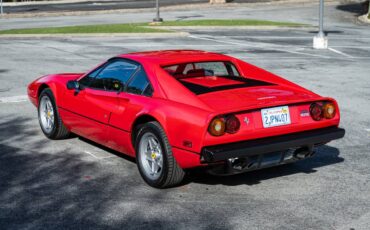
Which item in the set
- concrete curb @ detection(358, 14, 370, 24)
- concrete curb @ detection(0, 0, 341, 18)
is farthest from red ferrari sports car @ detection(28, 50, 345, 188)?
concrete curb @ detection(0, 0, 341, 18)

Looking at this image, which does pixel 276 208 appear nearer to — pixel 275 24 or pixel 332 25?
pixel 275 24

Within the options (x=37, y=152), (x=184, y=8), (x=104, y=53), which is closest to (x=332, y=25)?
(x=184, y=8)

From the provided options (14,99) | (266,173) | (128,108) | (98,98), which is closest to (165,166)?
(128,108)

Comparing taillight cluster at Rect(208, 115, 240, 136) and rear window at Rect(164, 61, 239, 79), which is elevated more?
rear window at Rect(164, 61, 239, 79)

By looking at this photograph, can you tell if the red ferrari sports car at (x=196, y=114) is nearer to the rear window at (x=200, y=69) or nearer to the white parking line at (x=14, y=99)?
the rear window at (x=200, y=69)

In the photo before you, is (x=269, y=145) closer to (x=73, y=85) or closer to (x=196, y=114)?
(x=196, y=114)

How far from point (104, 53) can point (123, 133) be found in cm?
1380

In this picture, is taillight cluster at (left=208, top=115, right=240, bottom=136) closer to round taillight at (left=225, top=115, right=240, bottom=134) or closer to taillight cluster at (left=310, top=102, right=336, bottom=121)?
round taillight at (left=225, top=115, right=240, bottom=134)

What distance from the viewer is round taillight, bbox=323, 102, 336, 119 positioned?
279 inches

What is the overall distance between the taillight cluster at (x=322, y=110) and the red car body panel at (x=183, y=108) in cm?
5

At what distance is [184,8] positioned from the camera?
44750mm

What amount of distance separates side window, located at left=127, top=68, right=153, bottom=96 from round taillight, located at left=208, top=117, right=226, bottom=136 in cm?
105

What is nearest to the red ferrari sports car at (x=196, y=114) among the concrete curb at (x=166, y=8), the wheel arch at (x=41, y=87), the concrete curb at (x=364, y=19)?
the wheel arch at (x=41, y=87)

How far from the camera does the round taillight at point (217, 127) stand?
632 cm
